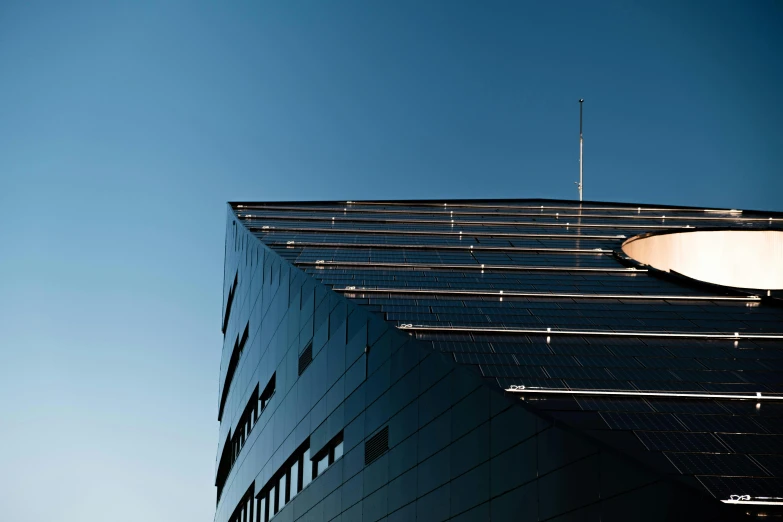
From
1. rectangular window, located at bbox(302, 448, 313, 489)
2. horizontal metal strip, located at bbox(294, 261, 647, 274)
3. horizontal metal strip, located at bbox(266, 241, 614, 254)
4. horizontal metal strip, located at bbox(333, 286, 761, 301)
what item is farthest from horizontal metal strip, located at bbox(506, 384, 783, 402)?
horizontal metal strip, located at bbox(266, 241, 614, 254)

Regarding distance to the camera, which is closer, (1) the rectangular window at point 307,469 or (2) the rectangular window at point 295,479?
Result: (1) the rectangular window at point 307,469

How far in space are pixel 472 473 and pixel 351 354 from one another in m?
8.65

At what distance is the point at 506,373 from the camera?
20.0m

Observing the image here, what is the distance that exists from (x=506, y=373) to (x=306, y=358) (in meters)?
14.6

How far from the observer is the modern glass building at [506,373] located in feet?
52.4

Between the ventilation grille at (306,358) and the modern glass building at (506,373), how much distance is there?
74 mm

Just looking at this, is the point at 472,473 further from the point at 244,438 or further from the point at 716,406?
the point at 244,438

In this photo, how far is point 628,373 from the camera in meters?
20.6

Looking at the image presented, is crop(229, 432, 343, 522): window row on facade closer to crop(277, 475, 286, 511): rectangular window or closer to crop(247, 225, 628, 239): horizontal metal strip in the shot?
crop(277, 475, 286, 511): rectangular window

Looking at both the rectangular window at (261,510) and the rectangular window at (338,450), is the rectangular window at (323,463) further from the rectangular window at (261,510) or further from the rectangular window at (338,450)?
the rectangular window at (261,510)

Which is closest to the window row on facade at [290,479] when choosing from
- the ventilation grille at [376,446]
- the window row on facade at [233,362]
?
the ventilation grille at [376,446]

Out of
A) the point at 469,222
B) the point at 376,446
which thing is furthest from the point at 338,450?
the point at 469,222

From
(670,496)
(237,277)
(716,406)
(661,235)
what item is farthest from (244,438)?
(670,496)

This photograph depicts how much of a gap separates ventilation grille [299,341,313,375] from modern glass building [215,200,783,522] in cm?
7
